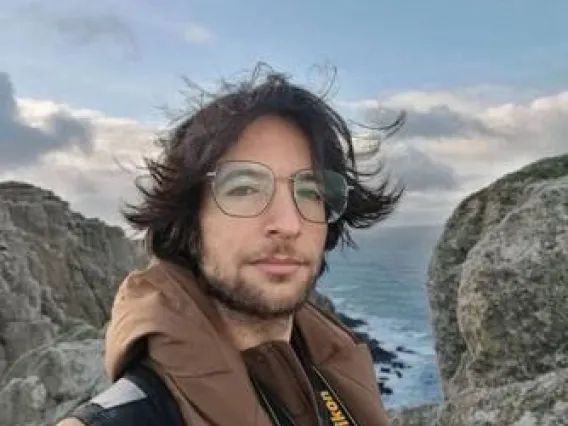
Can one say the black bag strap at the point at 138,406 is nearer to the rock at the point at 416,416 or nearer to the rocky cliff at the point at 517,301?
the rocky cliff at the point at 517,301

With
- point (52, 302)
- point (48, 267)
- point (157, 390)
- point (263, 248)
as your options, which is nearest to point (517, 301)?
point (263, 248)

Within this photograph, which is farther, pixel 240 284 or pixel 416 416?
pixel 416 416

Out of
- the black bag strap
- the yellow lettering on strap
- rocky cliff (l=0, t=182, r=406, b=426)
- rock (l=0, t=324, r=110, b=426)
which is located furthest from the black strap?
rock (l=0, t=324, r=110, b=426)

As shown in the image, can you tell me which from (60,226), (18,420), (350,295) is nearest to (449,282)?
(18,420)

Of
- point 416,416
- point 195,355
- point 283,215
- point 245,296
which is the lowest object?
point 416,416

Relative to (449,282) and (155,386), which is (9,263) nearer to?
(449,282)

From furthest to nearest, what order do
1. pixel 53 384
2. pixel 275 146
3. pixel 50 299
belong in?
pixel 50 299 < pixel 53 384 < pixel 275 146

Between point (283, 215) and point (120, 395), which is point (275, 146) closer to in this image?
point (283, 215)

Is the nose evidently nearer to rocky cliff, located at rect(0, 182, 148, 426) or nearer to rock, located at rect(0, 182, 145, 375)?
rocky cliff, located at rect(0, 182, 148, 426)
